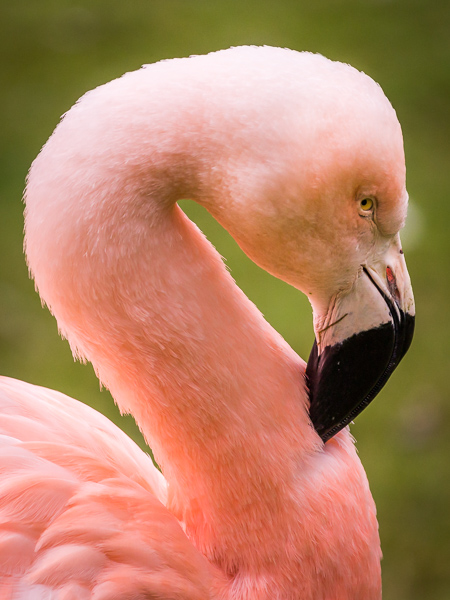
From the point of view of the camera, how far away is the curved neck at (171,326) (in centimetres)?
110

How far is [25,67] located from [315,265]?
3.68 m

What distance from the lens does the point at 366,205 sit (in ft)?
3.73

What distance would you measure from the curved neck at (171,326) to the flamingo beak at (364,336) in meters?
0.08

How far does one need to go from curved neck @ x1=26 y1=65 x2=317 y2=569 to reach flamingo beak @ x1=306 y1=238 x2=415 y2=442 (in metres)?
0.08

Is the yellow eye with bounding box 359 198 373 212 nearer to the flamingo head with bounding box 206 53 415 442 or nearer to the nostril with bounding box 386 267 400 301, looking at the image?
the flamingo head with bounding box 206 53 415 442

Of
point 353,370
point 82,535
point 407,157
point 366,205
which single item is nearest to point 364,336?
point 353,370

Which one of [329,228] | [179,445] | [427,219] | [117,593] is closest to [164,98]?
[329,228]

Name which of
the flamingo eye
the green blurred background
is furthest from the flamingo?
the green blurred background

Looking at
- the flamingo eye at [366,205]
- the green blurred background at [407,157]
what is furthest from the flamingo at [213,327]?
the green blurred background at [407,157]

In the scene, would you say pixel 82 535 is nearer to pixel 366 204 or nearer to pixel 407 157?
pixel 366 204

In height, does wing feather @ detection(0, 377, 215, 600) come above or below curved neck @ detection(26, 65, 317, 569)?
below

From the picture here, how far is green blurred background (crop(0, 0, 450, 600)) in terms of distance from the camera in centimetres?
257

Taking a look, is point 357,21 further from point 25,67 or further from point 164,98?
point 164,98

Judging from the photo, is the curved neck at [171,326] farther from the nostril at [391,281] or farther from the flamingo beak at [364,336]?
the nostril at [391,281]
